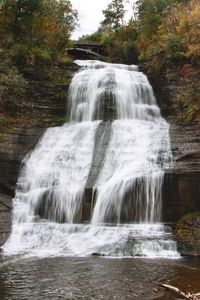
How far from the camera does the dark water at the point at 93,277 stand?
27.5 ft

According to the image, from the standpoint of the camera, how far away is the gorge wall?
47.8 feet

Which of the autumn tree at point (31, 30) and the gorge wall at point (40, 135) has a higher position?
the autumn tree at point (31, 30)

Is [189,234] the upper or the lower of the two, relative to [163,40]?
lower

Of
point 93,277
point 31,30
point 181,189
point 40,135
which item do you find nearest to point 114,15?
point 31,30

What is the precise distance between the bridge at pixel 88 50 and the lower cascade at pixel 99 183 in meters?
9.82

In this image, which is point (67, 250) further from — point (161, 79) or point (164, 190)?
point (161, 79)

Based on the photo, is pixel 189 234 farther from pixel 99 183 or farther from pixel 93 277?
pixel 93 277

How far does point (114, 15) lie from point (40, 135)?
18252 millimetres

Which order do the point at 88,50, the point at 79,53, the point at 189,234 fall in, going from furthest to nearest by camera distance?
1. the point at 88,50
2. the point at 79,53
3. the point at 189,234

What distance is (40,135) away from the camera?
19812mm

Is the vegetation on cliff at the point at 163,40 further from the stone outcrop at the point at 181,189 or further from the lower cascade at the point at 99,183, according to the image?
the stone outcrop at the point at 181,189

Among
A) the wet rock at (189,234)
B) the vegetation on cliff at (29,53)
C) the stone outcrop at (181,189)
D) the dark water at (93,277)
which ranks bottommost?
the dark water at (93,277)

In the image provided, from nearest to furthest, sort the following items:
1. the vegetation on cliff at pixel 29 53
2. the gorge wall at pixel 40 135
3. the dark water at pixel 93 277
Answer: the dark water at pixel 93 277
the gorge wall at pixel 40 135
the vegetation on cliff at pixel 29 53

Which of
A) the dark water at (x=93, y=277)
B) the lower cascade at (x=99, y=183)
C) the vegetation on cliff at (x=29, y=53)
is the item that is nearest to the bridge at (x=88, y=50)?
the vegetation on cliff at (x=29, y=53)
